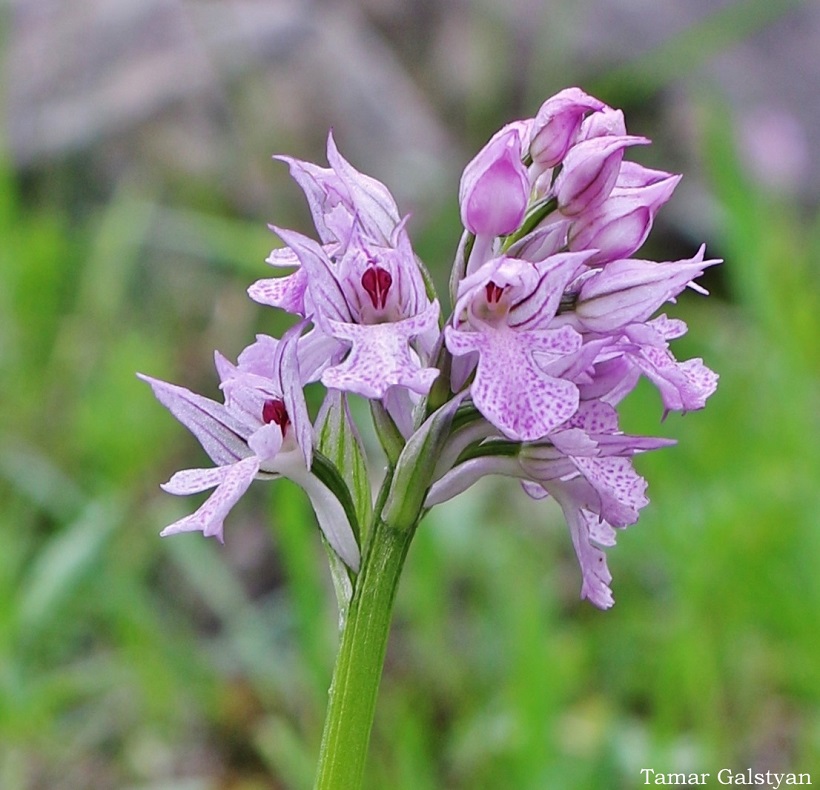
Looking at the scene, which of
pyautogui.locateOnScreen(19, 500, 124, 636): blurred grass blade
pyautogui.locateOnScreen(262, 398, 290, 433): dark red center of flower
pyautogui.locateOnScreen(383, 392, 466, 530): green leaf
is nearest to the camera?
pyautogui.locateOnScreen(383, 392, 466, 530): green leaf

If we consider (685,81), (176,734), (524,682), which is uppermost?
(524,682)

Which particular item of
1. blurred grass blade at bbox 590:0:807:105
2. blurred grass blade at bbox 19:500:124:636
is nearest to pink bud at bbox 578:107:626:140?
blurred grass blade at bbox 19:500:124:636

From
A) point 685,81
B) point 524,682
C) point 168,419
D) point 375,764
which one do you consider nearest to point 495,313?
point 524,682

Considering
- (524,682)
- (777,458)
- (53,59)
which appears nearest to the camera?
(524,682)

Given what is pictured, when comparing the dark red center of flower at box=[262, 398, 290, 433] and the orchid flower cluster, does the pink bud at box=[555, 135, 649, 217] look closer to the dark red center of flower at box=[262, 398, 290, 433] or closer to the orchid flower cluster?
the orchid flower cluster

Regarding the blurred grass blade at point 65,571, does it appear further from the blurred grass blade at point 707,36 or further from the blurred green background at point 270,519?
the blurred grass blade at point 707,36

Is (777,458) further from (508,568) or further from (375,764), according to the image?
(375,764)
